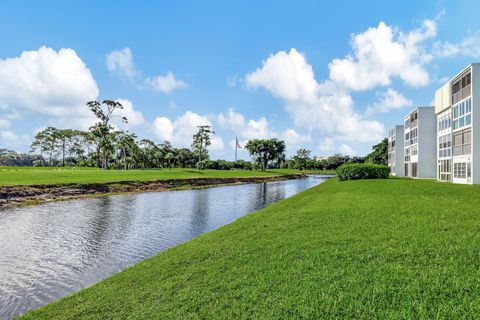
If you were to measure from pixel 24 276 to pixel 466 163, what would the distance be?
36.5 meters

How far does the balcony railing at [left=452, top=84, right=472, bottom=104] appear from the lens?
3012 centimetres

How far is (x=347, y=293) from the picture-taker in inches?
230

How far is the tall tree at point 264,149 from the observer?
119m

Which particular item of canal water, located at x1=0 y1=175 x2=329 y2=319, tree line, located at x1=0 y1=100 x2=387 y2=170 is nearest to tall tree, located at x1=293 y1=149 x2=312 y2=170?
tree line, located at x1=0 y1=100 x2=387 y2=170

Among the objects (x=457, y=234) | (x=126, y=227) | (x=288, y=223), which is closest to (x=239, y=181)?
(x=126, y=227)

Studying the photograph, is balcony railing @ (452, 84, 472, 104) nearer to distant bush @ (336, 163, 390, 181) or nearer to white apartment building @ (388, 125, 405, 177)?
distant bush @ (336, 163, 390, 181)

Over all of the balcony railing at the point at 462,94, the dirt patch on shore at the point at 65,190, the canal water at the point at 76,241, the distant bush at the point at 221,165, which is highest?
the balcony railing at the point at 462,94

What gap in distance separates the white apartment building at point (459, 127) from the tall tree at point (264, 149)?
267 ft

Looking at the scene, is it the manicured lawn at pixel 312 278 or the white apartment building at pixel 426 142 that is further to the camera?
the white apartment building at pixel 426 142

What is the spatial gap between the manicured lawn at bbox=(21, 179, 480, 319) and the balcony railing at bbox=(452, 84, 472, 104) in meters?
25.3

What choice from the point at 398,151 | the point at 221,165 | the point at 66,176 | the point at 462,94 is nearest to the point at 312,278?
the point at 462,94

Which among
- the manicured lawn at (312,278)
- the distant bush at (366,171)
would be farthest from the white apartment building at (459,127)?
the manicured lawn at (312,278)

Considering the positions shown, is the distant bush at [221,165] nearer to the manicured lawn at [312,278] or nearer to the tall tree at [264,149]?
the tall tree at [264,149]

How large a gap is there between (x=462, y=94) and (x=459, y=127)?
3416 mm
